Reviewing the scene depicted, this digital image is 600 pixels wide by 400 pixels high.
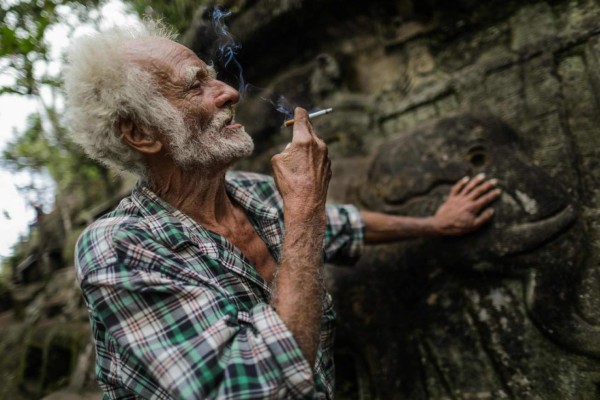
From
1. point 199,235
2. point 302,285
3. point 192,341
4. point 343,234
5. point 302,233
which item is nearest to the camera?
point 192,341

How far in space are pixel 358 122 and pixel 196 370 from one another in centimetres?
222

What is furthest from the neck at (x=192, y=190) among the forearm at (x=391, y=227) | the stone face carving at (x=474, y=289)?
the stone face carving at (x=474, y=289)

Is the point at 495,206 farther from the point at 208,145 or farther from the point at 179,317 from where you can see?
the point at 179,317

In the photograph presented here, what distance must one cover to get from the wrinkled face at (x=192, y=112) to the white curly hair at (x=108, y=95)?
0.12 ft

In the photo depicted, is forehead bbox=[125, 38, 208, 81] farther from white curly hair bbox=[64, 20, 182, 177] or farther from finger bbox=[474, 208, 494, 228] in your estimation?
finger bbox=[474, 208, 494, 228]

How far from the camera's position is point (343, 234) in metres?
2.13

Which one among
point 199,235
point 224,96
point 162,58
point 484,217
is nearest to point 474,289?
point 484,217

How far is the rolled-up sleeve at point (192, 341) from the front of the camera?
47.5 inches

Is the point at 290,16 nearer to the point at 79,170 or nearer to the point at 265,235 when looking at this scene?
the point at 265,235

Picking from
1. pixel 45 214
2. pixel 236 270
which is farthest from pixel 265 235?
pixel 45 214

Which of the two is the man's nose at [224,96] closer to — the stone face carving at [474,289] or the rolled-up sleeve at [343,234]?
the rolled-up sleeve at [343,234]

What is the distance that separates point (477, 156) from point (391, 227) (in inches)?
22.0

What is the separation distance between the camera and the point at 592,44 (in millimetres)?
1991

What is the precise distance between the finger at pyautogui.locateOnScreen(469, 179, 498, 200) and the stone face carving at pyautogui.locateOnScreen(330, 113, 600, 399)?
0.05m
